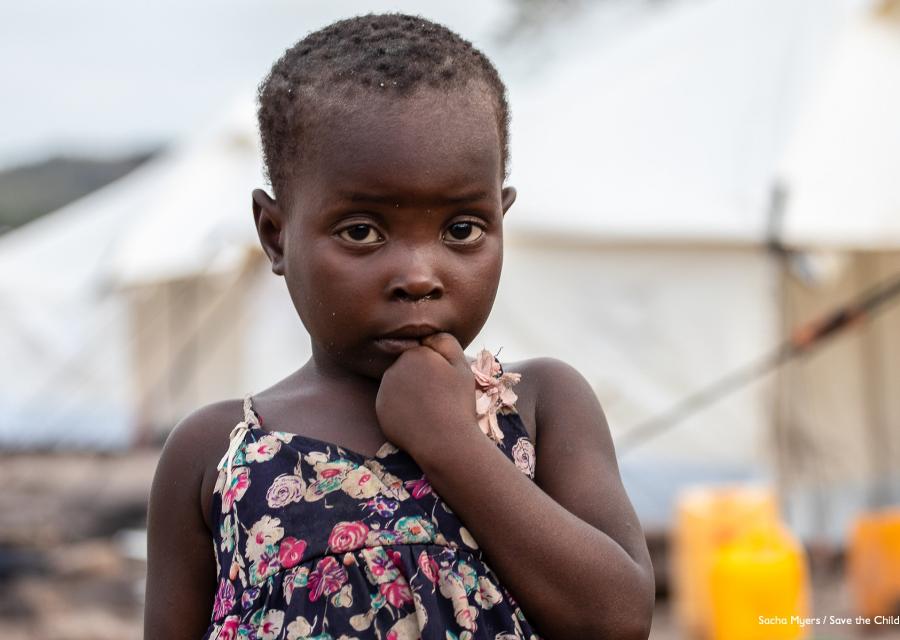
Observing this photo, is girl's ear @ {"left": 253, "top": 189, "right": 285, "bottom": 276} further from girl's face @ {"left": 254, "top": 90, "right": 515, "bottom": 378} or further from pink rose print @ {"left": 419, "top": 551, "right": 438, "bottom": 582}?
pink rose print @ {"left": 419, "top": 551, "right": 438, "bottom": 582}

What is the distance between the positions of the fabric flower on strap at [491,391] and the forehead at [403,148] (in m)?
0.18

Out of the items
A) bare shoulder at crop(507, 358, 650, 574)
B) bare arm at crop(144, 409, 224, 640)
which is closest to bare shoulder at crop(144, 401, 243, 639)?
bare arm at crop(144, 409, 224, 640)

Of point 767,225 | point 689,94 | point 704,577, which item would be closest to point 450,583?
point 704,577

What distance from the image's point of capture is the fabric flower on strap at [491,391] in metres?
1.21

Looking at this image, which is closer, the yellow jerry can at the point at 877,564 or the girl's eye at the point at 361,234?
the girl's eye at the point at 361,234

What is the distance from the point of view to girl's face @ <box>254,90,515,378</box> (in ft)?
3.75

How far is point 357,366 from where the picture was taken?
1.22 m

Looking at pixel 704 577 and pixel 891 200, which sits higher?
pixel 891 200

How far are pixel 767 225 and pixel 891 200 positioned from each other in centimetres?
79

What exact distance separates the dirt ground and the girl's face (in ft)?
14.3

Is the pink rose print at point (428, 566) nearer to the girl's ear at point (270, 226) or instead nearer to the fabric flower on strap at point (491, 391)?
the fabric flower on strap at point (491, 391)

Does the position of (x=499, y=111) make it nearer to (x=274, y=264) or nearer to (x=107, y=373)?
(x=274, y=264)

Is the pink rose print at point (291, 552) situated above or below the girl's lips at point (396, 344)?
below

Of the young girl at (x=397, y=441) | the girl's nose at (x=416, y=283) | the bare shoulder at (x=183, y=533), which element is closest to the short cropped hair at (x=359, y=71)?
the young girl at (x=397, y=441)
